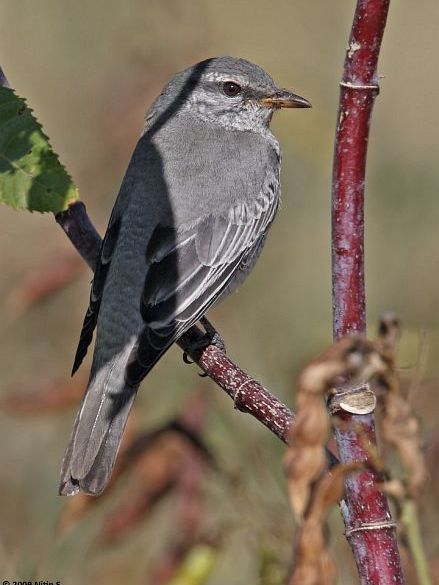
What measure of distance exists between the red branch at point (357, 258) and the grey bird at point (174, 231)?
5.91 ft

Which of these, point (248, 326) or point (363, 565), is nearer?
point (363, 565)

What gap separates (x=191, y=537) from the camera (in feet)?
10.8

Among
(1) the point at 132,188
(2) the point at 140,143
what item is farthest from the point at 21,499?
(2) the point at 140,143

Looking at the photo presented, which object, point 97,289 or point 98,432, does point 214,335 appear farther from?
point 98,432

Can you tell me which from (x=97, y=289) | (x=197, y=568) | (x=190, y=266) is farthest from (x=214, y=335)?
(x=197, y=568)

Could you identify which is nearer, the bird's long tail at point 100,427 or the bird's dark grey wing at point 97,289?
the bird's long tail at point 100,427

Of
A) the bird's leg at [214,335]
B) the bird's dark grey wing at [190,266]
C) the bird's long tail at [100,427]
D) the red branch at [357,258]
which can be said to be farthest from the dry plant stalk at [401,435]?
the bird's leg at [214,335]

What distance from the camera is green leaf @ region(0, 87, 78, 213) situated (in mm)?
2328

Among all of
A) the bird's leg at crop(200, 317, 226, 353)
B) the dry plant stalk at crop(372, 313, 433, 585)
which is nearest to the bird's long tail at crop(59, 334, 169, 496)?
the bird's leg at crop(200, 317, 226, 353)

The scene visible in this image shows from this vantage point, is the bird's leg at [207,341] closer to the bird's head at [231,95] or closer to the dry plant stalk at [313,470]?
the bird's head at [231,95]

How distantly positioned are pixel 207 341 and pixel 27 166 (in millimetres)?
1789

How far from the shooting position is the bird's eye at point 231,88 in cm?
533

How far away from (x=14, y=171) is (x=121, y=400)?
1701 mm

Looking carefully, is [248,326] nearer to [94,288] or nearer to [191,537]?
[94,288]
